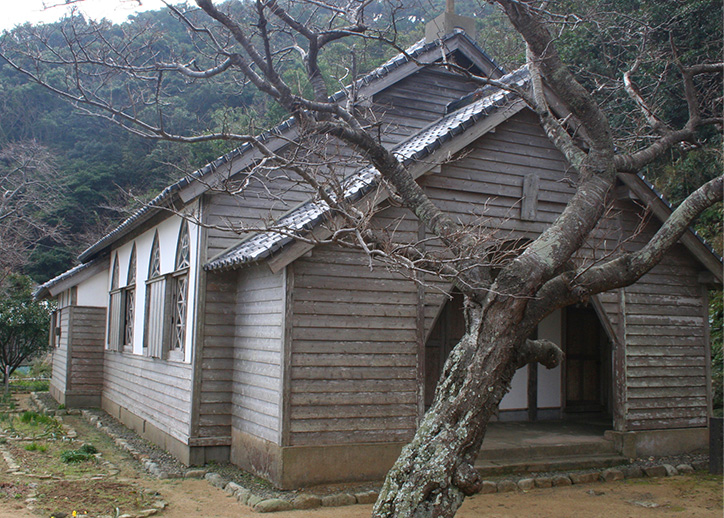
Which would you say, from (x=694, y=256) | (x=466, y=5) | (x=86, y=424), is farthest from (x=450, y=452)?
(x=466, y=5)

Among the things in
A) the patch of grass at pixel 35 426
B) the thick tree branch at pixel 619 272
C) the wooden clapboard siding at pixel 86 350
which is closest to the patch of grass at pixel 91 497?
the patch of grass at pixel 35 426

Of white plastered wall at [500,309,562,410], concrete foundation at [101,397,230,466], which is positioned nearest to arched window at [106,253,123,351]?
concrete foundation at [101,397,230,466]

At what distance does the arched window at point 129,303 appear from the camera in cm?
1443

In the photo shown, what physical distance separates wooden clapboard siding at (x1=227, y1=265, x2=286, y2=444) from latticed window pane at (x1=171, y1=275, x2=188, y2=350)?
3.99 ft

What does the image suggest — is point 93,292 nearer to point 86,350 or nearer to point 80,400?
point 86,350

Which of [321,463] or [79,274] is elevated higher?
[79,274]

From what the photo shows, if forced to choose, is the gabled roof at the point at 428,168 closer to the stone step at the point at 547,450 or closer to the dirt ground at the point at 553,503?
the dirt ground at the point at 553,503

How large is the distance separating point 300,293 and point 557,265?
348cm

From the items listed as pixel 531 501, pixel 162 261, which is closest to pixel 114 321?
pixel 162 261

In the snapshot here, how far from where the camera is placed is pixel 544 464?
9414 millimetres

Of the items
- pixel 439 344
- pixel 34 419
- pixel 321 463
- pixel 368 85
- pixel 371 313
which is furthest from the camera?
pixel 34 419

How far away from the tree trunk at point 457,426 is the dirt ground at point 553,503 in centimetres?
200

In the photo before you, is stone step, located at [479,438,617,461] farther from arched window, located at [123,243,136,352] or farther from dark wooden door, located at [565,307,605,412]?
arched window, located at [123,243,136,352]

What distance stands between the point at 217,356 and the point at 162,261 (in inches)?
118
